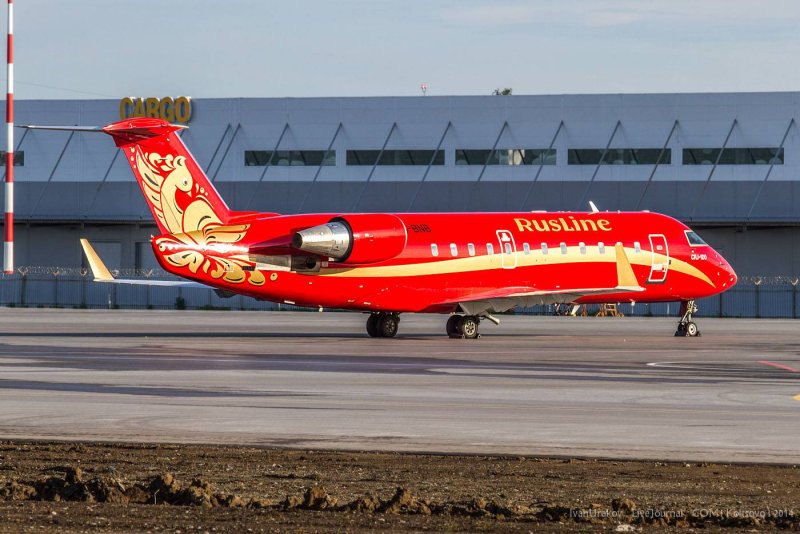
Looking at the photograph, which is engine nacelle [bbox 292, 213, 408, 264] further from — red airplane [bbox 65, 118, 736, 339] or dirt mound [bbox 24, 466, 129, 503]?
dirt mound [bbox 24, 466, 129, 503]

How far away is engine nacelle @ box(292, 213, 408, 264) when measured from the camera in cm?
3812

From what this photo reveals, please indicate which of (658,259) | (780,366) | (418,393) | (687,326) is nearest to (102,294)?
(658,259)

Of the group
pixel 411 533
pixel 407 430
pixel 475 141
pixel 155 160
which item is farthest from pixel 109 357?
pixel 475 141

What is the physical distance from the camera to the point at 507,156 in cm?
7275

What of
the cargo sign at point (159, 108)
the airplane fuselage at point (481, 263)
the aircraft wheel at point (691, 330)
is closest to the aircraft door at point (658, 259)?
the airplane fuselage at point (481, 263)

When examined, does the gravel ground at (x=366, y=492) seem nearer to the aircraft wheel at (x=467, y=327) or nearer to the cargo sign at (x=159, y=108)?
the aircraft wheel at (x=467, y=327)

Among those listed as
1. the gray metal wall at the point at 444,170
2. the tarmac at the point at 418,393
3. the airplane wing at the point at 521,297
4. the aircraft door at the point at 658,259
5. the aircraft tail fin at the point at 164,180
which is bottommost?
the tarmac at the point at 418,393

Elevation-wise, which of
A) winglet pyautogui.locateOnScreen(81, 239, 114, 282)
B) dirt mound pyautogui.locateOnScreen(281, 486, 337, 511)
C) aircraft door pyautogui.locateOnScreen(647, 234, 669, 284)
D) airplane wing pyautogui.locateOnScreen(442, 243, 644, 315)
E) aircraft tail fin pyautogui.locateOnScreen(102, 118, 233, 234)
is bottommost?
dirt mound pyautogui.locateOnScreen(281, 486, 337, 511)

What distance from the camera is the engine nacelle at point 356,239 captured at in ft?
125

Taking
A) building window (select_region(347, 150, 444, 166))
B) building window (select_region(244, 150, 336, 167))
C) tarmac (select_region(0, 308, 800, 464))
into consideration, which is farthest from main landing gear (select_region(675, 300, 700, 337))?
building window (select_region(244, 150, 336, 167))

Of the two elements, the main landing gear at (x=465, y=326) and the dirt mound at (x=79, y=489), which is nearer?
the dirt mound at (x=79, y=489)

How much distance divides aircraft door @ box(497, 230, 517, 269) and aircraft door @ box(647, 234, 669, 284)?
5024 mm

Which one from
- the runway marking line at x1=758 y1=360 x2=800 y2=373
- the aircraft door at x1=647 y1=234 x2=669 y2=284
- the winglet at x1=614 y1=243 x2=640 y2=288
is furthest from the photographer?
the aircraft door at x1=647 y1=234 x2=669 y2=284

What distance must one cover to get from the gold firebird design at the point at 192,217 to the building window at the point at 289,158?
36386 millimetres
